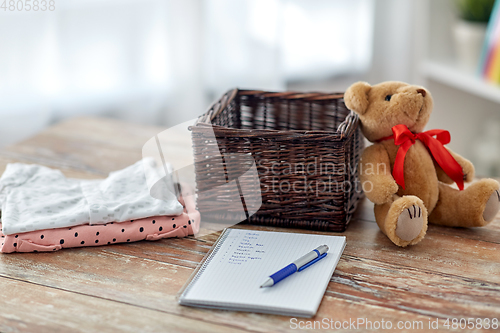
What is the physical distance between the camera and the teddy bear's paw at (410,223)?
30.3 inches

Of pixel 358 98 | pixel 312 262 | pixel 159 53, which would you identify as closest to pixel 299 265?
pixel 312 262

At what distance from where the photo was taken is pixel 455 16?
1783 millimetres

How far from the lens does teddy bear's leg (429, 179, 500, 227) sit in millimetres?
827

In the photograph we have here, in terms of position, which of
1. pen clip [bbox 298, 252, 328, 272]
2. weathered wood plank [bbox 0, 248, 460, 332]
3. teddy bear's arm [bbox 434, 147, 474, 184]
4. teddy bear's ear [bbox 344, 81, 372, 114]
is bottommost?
weathered wood plank [bbox 0, 248, 460, 332]

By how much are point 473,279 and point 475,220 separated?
0.15 m

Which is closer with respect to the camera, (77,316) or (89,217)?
(77,316)

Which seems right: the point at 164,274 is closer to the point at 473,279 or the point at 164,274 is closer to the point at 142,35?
the point at 473,279

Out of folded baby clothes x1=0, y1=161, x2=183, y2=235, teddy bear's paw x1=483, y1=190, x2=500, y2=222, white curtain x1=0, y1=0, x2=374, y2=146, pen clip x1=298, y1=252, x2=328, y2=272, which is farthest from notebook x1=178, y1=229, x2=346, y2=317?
white curtain x1=0, y1=0, x2=374, y2=146

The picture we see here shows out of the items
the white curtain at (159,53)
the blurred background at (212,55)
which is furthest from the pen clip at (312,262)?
the white curtain at (159,53)

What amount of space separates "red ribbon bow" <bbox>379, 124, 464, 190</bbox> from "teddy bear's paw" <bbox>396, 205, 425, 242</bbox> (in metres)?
0.07

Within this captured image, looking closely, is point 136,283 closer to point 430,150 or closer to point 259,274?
point 259,274

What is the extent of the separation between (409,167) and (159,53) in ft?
4.06

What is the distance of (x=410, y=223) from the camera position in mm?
771

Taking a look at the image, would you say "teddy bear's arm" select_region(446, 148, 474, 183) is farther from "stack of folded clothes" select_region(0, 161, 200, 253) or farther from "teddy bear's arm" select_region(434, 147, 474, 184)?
"stack of folded clothes" select_region(0, 161, 200, 253)
